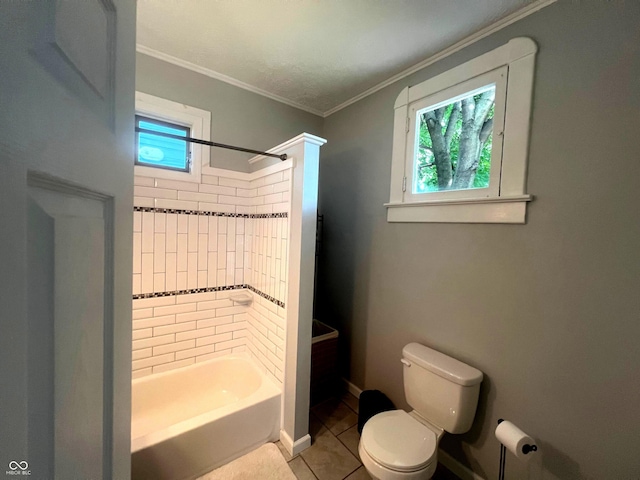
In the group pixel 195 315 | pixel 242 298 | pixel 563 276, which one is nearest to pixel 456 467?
pixel 563 276

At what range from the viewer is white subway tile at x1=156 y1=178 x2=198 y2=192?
1.86m

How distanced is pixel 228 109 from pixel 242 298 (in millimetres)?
1580

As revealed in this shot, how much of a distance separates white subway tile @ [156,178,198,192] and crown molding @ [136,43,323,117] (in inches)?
34.1

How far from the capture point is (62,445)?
34 centimetres

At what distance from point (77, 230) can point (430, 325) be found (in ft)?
5.90

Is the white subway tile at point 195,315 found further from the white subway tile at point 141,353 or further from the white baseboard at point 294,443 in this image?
the white baseboard at point 294,443

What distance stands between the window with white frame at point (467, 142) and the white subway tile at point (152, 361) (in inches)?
78.9

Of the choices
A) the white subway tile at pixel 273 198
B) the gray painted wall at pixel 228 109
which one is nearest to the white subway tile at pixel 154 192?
the gray painted wall at pixel 228 109

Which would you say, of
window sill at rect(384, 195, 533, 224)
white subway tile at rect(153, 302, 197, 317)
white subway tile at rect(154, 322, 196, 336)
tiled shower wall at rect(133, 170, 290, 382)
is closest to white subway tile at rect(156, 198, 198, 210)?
tiled shower wall at rect(133, 170, 290, 382)

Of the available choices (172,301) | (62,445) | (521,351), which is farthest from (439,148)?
(172,301)

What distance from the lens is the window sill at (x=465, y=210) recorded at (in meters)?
1.33

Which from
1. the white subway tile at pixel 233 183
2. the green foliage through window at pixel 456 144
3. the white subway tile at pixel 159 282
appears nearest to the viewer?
the green foliage through window at pixel 456 144

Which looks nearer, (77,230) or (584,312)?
(77,230)

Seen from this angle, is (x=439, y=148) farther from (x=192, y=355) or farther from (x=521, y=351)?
(x=192, y=355)
